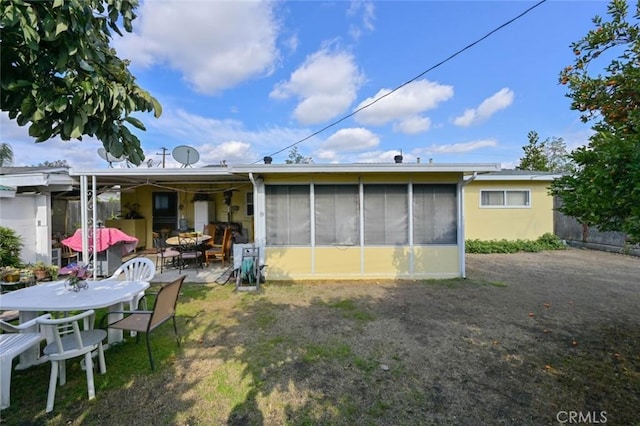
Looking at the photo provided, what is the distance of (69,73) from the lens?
1.66 meters

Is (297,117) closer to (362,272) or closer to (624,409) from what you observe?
(362,272)

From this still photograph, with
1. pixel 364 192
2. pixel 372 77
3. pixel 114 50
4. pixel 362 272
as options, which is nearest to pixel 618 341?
pixel 362 272

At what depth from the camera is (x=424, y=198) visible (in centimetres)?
650

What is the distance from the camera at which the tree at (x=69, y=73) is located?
4.65ft

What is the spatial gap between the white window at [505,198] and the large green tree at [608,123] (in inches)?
330

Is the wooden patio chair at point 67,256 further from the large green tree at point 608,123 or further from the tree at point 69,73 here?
the large green tree at point 608,123

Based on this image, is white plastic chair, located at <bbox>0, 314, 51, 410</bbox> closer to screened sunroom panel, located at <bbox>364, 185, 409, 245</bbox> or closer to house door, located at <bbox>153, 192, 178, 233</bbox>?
screened sunroom panel, located at <bbox>364, 185, 409, 245</bbox>

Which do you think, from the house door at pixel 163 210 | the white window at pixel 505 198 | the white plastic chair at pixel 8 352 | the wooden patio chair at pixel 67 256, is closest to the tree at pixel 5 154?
the house door at pixel 163 210

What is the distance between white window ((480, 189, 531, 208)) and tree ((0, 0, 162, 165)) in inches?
469

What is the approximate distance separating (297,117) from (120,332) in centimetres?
1285

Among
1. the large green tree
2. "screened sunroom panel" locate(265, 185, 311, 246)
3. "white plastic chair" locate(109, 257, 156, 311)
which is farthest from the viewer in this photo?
"screened sunroom panel" locate(265, 185, 311, 246)

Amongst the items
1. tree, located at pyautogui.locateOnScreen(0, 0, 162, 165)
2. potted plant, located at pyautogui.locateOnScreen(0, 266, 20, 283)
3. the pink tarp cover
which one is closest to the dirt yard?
tree, located at pyautogui.locateOnScreen(0, 0, 162, 165)

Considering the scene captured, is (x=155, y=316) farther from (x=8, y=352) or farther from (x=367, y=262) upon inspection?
(x=367, y=262)

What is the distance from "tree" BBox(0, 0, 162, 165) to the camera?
4.65ft
